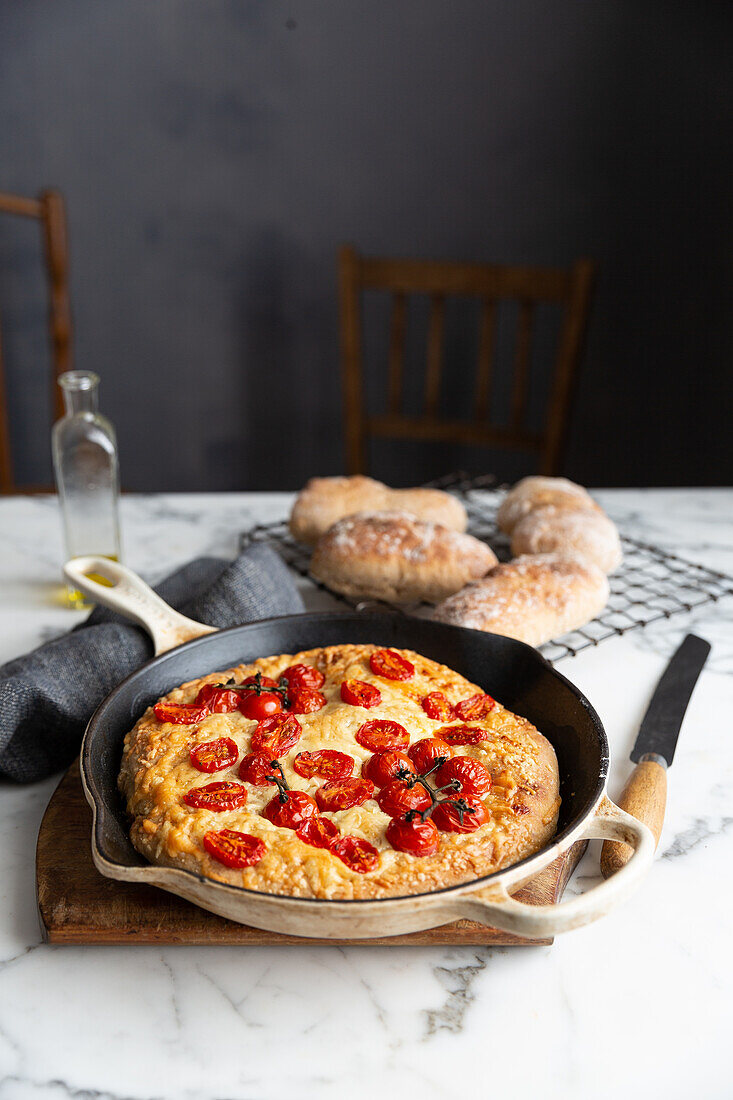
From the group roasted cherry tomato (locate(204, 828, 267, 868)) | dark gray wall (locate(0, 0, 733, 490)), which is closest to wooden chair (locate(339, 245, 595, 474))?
dark gray wall (locate(0, 0, 733, 490))

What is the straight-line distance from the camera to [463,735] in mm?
1116

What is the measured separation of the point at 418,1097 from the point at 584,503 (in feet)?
4.50

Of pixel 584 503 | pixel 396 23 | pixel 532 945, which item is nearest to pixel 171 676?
pixel 532 945

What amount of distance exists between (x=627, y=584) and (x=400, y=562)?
19.5 inches

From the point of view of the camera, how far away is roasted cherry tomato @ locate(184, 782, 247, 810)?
98 cm

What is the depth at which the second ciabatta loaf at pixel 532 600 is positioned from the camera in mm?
1516

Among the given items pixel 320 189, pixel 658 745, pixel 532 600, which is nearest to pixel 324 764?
pixel 658 745

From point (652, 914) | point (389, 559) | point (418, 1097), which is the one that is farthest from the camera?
point (389, 559)

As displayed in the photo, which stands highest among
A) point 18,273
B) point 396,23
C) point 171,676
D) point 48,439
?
point 396,23

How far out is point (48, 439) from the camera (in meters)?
3.58

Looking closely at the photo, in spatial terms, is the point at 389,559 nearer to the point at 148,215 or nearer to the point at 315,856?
the point at 315,856

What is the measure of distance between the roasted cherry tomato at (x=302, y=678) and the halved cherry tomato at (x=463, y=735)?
19cm

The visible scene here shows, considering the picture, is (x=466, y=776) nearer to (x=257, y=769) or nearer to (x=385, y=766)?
(x=385, y=766)

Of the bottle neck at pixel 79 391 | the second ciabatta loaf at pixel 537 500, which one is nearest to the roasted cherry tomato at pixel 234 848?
the bottle neck at pixel 79 391
